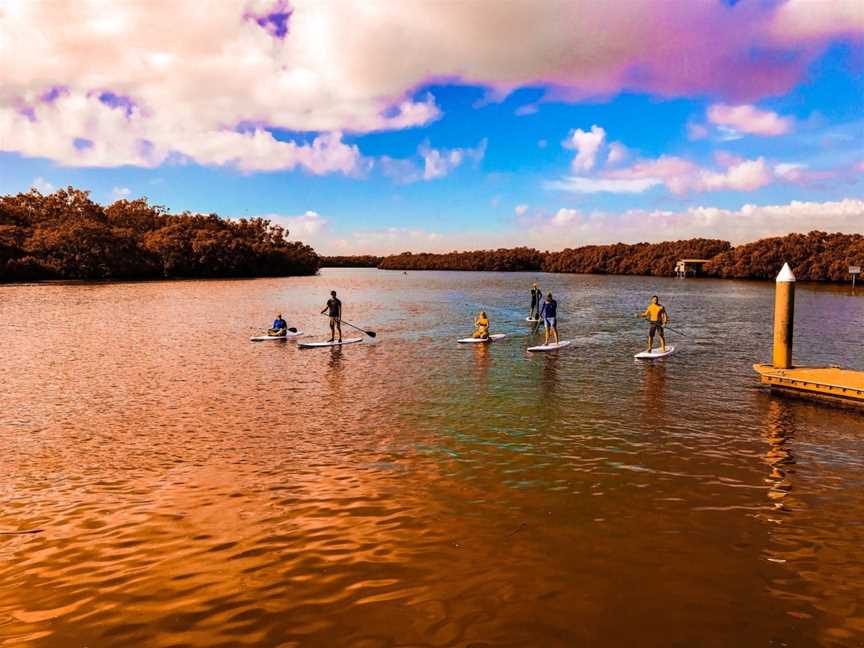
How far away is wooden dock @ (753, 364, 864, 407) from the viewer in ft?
52.9

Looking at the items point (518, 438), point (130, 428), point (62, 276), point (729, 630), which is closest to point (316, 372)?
point (130, 428)

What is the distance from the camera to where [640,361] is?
24953 mm

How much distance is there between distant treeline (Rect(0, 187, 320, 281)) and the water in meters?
116

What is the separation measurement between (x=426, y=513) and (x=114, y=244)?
139 m

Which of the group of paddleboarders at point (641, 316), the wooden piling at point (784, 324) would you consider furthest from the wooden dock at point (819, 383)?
the group of paddleboarders at point (641, 316)

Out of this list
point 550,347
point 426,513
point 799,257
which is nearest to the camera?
point 426,513

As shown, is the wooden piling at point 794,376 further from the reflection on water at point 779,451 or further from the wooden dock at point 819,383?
the reflection on water at point 779,451

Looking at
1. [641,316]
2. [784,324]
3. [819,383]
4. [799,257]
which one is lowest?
[819,383]

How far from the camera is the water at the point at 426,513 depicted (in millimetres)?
6305

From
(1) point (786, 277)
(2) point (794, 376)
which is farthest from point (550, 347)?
(2) point (794, 376)

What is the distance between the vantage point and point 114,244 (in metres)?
124

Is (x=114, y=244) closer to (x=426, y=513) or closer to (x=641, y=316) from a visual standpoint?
(x=641, y=316)

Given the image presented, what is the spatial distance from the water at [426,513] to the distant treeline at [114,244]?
379 ft

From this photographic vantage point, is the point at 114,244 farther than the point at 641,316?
Yes
